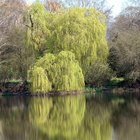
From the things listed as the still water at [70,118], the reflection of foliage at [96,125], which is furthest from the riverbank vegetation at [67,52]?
the reflection of foliage at [96,125]

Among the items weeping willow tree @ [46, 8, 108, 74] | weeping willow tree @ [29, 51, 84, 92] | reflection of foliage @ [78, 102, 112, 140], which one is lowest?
reflection of foliage @ [78, 102, 112, 140]

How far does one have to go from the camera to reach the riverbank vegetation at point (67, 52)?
28.3 m

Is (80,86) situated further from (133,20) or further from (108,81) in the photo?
(133,20)

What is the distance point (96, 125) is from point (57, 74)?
12262 millimetres

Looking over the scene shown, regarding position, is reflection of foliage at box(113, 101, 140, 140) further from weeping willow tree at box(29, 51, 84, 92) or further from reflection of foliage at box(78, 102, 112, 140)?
weeping willow tree at box(29, 51, 84, 92)

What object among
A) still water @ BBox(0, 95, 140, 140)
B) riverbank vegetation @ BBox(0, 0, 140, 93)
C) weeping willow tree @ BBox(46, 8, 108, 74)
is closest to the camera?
still water @ BBox(0, 95, 140, 140)

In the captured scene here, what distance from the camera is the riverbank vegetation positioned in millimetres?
28328

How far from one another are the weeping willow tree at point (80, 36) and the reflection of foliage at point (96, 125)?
325 inches

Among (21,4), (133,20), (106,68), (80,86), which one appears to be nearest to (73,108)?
(80,86)

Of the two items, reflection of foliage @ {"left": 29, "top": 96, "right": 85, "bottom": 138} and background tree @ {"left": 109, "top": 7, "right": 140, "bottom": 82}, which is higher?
background tree @ {"left": 109, "top": 7, "right": 140, "bottom": 82}

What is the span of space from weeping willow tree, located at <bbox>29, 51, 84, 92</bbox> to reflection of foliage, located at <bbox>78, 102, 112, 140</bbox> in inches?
256

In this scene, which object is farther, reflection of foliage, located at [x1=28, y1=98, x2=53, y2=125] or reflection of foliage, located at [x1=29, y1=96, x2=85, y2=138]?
reflection of foliage, located at [x1=28, y1=98, x2=53, y2=125]

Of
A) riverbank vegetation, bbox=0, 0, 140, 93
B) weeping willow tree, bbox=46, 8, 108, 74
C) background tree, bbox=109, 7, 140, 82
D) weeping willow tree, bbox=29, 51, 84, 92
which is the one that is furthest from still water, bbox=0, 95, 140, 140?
background tree, bbox=109, 7, 140, 82

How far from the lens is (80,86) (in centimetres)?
2892
